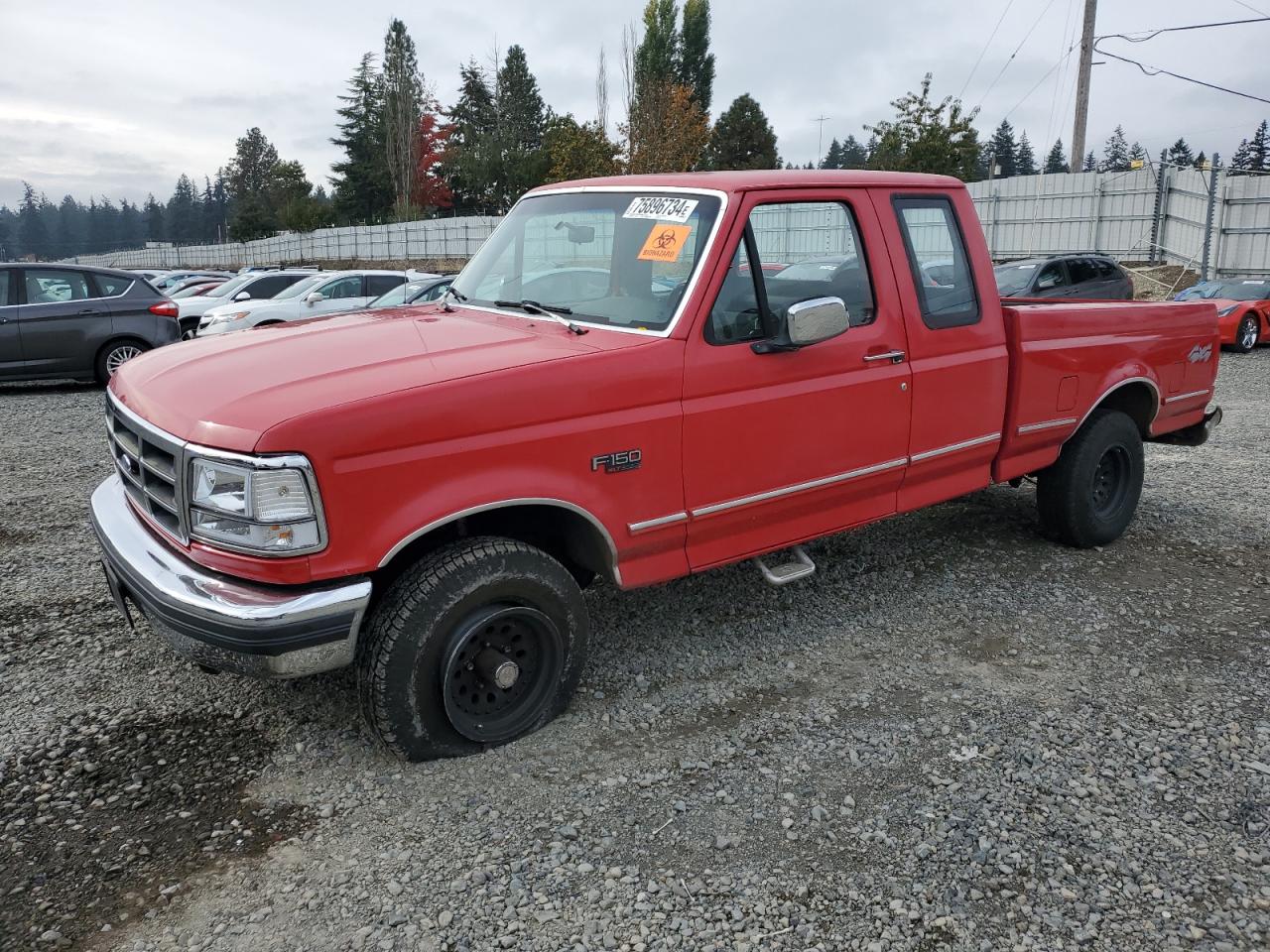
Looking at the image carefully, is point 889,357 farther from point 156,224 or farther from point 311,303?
point 156,224

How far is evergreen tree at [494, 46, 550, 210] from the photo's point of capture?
53.0 metres

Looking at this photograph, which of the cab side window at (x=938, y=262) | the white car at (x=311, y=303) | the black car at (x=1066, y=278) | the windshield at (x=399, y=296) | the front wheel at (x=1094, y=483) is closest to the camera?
the cab side window at (x=938, y=262)

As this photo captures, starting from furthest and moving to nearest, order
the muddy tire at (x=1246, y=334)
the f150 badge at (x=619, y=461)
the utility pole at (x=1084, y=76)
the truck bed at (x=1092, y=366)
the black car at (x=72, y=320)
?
the utility pole at (x=1084, y=76) < the muddy tire at (x=1246, y=334) < the black car at (x=72, y=320) < the truck bed at (x=1092, y=366) < the f150 badge at (x=619, y=461)

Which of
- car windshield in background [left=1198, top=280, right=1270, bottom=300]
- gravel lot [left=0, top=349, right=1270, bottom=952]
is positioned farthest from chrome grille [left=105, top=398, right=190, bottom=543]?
car windshield in background [left=1198, top=280, right=1270, bottom=300]

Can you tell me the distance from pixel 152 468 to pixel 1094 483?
16.5 ft

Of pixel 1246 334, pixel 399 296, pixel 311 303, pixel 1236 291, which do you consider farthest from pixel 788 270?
pixel 1236 291

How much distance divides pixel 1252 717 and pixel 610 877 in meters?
2.67

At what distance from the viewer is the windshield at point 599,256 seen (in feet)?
12.4

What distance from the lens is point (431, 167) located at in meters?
59.5

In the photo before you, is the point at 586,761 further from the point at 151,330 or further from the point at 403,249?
the point at 403,249

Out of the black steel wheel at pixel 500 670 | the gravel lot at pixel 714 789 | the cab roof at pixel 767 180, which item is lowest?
the gravel lot at pixel 714 789

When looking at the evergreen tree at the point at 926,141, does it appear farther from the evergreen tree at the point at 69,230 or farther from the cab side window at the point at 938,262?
the evergreen tree at the point at 69,230

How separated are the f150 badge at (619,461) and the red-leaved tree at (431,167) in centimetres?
5631

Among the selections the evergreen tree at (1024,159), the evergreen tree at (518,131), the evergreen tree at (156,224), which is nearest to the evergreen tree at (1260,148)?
the evergreen tree at (1024,159)
